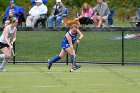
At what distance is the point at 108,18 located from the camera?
30812 millimetres

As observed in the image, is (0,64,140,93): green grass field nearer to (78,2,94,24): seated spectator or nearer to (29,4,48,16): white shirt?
(29,4,48,16): white shirt

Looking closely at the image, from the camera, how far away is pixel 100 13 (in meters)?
29.1

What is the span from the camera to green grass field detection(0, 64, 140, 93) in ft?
53.1

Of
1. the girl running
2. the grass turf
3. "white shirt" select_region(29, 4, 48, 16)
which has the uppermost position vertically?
"white shirt" select_region(29, 4, 48, 16)

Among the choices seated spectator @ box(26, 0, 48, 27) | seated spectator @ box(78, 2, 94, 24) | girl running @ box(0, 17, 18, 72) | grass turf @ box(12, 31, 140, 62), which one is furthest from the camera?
seated spectator @ box(78, 2, 94, 24)

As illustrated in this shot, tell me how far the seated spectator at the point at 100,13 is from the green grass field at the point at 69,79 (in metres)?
5.01

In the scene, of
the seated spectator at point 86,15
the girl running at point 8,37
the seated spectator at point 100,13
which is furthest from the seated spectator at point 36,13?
the girl running at point 8,37

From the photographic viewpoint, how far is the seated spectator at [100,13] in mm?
28702

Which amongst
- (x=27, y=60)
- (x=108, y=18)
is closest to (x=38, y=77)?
(x=27, y=60)

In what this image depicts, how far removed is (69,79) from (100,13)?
10719mm

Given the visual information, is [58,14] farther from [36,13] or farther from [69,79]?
[69,79]

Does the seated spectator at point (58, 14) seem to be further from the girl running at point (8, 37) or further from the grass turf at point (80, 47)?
the girl running at point (8, 37)

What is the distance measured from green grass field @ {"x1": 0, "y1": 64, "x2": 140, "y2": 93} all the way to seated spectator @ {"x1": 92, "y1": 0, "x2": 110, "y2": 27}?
5008 mm

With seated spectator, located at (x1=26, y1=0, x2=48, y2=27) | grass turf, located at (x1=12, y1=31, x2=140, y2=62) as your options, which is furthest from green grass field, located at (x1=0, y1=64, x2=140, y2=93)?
seated spectator, located at (x1=26, y1=0, x2=48, y2=27)
